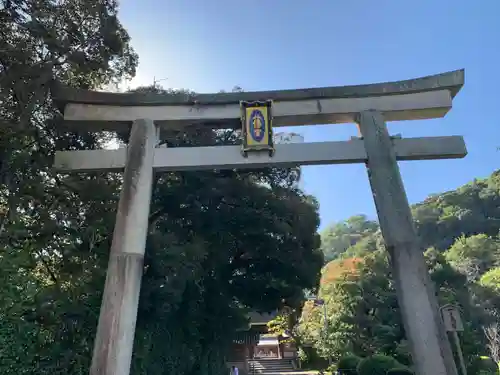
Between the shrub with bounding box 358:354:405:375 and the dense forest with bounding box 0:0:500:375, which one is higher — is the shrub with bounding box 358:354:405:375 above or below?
below

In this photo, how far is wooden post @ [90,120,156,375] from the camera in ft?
13.7

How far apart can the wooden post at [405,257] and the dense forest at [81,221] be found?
3157 mm

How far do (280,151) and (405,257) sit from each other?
2.22 metres

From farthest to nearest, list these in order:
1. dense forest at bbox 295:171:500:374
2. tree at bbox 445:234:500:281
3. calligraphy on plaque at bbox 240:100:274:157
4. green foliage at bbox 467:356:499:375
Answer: tree at bbox 445:234:500:281
dense forest at bbox 295:171:500:374
green foliage at bbox 467:356:499:375
calligraphy on plaque at bbox 240:100:274:157

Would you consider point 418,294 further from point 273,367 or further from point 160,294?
point 273,367

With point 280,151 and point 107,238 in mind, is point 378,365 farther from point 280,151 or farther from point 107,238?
point 107,238

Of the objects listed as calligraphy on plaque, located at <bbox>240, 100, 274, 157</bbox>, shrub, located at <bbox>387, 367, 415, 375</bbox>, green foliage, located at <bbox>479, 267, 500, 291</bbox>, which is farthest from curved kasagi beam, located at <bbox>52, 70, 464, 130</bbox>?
green foliage, located at <bbox>479, 267, 500, 291</bbox>

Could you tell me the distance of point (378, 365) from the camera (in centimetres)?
1083

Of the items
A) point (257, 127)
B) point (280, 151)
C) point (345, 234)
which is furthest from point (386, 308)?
point (345, 234)

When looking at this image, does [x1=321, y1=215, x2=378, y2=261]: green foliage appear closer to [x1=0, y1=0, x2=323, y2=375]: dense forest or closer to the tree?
the tree

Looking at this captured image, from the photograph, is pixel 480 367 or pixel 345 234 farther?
pixel 345 234

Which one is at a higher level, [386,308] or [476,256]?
[476,256]

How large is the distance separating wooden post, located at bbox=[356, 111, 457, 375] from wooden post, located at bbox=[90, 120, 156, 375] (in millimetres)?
3214

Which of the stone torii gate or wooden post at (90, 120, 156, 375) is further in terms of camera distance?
the stone torii gate
